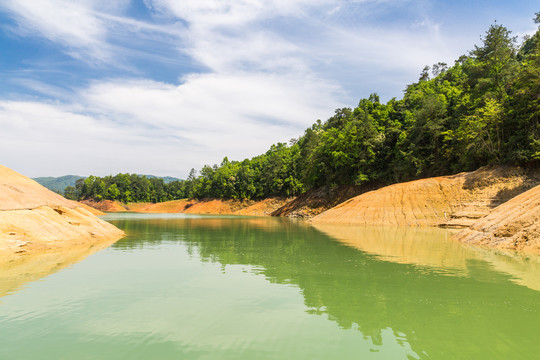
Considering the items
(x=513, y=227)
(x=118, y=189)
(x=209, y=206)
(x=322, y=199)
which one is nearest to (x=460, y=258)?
(x=513, y=227)

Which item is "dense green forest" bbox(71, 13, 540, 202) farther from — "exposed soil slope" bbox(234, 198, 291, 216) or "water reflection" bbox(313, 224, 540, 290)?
"water reflection" bbox(313, 224, 540, 290)

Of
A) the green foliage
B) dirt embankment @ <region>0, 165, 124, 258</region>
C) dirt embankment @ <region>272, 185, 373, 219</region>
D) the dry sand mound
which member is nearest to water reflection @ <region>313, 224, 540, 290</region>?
the dry sand mound

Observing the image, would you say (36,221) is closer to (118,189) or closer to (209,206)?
(209,206)

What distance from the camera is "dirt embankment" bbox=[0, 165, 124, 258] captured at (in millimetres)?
22172

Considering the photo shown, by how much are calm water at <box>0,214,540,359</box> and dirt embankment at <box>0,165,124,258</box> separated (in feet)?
15.7

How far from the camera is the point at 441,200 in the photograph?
49.3 metres

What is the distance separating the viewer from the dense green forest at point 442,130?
4684 centimetres

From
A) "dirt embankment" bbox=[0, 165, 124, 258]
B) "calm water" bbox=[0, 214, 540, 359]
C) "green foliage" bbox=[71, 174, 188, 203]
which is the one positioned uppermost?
"green foliage" bbox=[71, 174, 188, 203]

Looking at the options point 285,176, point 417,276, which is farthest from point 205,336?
point 285,176

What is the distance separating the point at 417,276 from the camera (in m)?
15.0

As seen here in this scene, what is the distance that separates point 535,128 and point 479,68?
3377 cm

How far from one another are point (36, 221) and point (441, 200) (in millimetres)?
53232

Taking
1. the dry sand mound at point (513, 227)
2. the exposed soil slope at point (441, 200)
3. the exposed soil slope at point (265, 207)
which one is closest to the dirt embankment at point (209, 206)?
the exposed soil slope at point (265, 207)

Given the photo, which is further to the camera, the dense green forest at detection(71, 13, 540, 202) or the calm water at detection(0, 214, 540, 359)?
the dense green forest at detection(71, 13, 540, 202)
